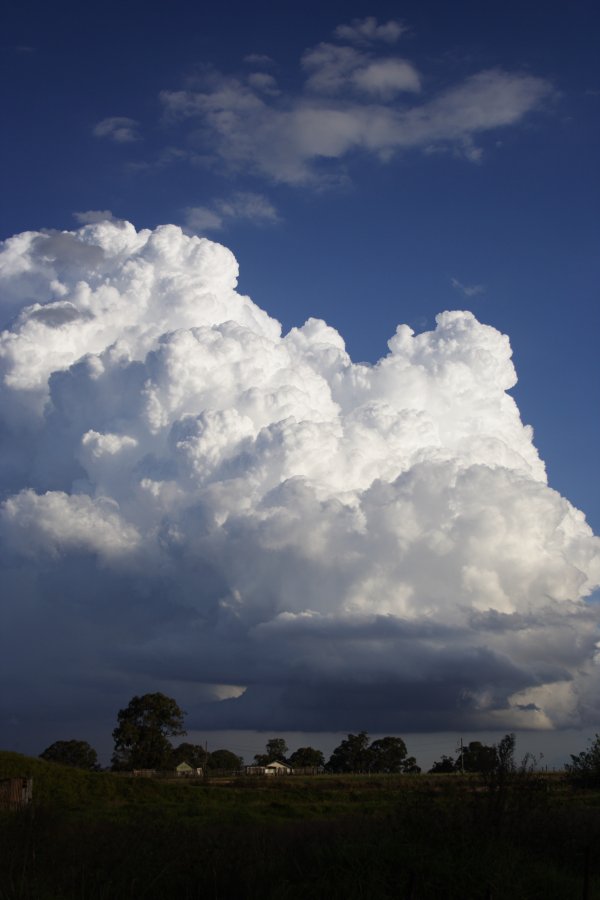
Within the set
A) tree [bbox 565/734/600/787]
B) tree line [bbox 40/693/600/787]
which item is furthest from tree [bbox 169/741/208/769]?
tree [bbox 565/734/600/787]

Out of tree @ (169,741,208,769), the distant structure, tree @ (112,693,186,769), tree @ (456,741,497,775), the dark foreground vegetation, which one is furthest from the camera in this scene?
tree @ (169,741,208,769)

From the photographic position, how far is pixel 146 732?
11881 cm

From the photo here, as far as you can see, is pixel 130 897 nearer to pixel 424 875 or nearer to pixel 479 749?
pixel 424 875

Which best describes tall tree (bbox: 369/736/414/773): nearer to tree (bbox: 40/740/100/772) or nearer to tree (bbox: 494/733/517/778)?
tree (bbox: 40/740/100/772)

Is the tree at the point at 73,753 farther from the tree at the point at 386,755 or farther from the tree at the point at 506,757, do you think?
the tree at the point at 506,757

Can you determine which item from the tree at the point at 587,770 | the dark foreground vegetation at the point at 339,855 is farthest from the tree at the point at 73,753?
the dark foreground vegetation at the point at 339,855

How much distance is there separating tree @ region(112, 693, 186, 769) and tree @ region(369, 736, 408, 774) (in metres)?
49.6

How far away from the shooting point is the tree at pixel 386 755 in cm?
15738

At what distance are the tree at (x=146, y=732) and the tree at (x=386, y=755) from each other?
4961 centimetres


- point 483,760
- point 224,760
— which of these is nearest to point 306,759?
point 224,760

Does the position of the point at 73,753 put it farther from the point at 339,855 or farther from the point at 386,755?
the point at 339,855

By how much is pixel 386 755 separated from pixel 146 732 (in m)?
53.9

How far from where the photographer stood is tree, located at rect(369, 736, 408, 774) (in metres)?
157

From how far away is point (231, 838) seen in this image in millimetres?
23141
